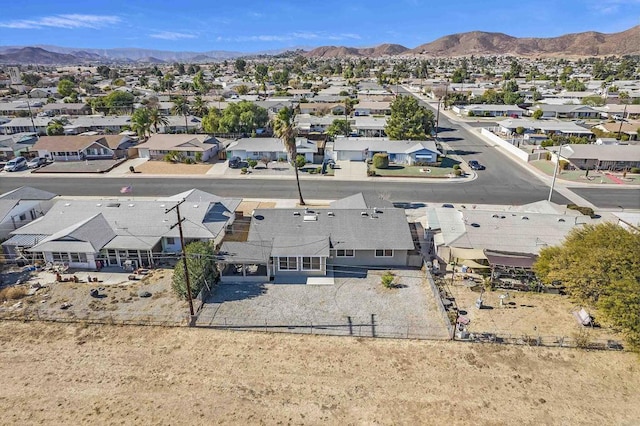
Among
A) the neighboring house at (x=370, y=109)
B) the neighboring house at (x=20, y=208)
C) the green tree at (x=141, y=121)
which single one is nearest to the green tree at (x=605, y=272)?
the neighboring house at (x=20, y=208)

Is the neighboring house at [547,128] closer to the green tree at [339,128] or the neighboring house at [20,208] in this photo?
the green tree at [339,128]

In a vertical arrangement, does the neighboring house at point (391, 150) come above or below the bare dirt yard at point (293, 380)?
above

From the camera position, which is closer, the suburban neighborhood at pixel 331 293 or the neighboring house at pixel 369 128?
the suburban neighborhood at pixel 331 293

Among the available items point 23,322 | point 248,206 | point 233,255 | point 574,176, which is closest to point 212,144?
point 248,206

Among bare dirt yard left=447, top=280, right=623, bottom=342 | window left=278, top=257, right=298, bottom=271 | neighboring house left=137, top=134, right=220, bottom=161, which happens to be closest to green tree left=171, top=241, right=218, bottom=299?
window left=278, top=257, right=298, bottom=271

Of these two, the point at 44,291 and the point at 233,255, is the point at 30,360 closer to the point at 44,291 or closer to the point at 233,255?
the point at 44,291

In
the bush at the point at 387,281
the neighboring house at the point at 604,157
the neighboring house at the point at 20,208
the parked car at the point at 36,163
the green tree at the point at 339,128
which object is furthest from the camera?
the green tree at the point at 339,128

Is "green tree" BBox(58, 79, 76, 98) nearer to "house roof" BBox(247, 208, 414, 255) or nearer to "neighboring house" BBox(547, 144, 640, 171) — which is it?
"house roof" BBox(247, 208, 414, 255)
